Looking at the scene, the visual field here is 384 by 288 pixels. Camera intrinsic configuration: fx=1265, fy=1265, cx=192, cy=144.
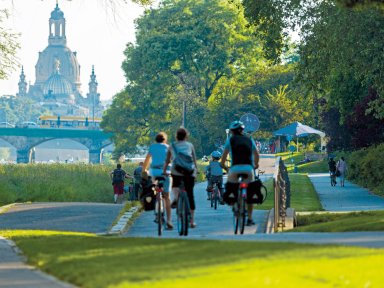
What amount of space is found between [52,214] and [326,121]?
115 ft

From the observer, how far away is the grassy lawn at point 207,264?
436 inches

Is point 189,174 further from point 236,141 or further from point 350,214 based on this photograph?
point 350,214

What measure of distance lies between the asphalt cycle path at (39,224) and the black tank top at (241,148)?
137 inches

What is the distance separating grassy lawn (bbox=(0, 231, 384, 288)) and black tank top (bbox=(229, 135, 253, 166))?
8.40ft

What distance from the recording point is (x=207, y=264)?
1267 cm

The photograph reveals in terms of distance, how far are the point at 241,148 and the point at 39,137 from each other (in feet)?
587

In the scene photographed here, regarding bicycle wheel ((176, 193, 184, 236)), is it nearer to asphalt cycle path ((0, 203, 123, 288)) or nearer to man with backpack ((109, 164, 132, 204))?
asphalt cycle path ((0, 203, 123, 288))

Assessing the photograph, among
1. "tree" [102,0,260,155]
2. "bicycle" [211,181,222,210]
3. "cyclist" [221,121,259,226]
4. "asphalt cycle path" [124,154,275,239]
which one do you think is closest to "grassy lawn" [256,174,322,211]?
"bicycle" [211,181,222,210]

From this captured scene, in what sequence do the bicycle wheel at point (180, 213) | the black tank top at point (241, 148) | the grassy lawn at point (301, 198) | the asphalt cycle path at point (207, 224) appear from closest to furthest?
the black tank top at point (241, 148) < the bicycle wheel at point (180, 213) < the asphalt cycle path at point (207, 224) < the grassy lawn at point (301, 198)

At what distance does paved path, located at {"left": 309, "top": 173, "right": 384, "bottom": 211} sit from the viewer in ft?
→ 123

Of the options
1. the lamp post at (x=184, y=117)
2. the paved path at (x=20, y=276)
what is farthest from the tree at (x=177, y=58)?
the paved path at (x=20, y=276)

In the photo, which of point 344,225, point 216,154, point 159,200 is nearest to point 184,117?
point 216,154

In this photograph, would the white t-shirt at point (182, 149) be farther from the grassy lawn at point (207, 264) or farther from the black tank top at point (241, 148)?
the grassy lawn at point (207, 264)

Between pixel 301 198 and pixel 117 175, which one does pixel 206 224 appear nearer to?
pixel 301 198
